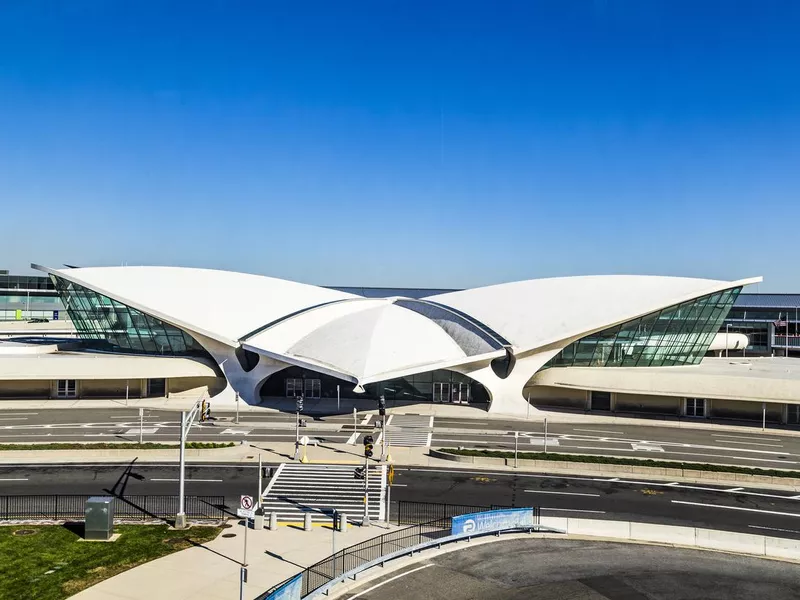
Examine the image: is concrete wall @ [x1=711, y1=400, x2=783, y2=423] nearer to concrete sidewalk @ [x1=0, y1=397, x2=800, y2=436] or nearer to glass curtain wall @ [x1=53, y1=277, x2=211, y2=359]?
concrete sidewalk @ [x1=0, y1=397, x2=800, y2=436]

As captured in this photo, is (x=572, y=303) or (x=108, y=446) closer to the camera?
(x=108, y=446)

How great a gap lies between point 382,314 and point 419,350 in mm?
8572

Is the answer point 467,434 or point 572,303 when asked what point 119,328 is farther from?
point 572,303

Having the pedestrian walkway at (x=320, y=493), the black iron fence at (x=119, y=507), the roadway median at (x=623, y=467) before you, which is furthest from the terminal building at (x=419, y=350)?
the black iron fence at (x=119, y=507)

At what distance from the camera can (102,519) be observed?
2681cm

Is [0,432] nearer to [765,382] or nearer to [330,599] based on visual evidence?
[330,599]

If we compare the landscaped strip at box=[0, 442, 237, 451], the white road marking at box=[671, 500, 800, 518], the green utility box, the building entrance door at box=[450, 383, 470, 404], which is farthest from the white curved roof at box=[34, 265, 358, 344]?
the white road marking at box=[671, 500, 800, 518]

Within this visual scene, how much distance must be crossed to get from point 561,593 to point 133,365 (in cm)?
4631

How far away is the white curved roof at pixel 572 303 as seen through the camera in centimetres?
5788

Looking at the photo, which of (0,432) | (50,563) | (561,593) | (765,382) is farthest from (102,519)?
(765,382)

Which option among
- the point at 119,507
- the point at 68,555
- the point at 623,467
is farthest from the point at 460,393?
the point at 68,555

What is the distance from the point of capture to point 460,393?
202 ft

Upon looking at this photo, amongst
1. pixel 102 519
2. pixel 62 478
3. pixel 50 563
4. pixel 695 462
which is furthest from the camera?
pixel 695 462

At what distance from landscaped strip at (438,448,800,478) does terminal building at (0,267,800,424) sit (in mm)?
11834
